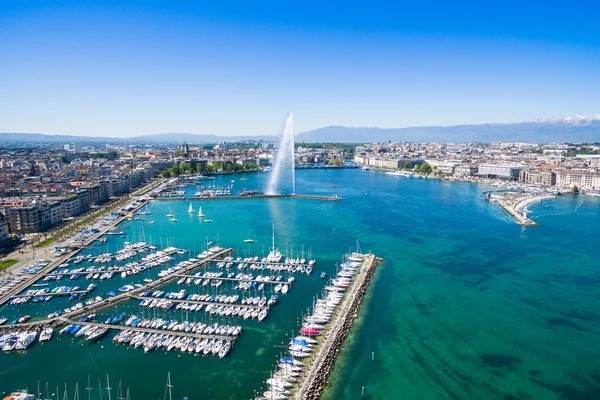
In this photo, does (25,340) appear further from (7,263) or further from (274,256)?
(274,256)

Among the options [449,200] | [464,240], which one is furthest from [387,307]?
[449,200]

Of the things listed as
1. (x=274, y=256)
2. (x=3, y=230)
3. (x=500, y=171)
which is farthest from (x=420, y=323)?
(x=500, y=171)

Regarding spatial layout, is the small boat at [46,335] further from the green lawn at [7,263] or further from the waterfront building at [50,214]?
the waterfront building at [50,214]

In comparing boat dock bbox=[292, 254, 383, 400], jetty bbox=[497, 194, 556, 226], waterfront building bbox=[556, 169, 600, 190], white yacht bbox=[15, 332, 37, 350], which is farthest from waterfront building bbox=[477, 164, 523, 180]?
white yacht bbox=[15, 332, 37, 350]

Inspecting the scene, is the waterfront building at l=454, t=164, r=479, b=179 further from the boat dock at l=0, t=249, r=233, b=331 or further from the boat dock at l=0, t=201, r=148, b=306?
the boat dock at l=0, t=249, r=233, b=331

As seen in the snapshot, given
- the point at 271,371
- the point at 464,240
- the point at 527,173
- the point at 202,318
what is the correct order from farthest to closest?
the point at 527,173
the point at 464,240
the point at 202,318
the point at 271,371

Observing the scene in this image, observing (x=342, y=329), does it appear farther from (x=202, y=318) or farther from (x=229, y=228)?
(x=229, y=228)

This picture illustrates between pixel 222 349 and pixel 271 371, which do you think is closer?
pixel 271 371
